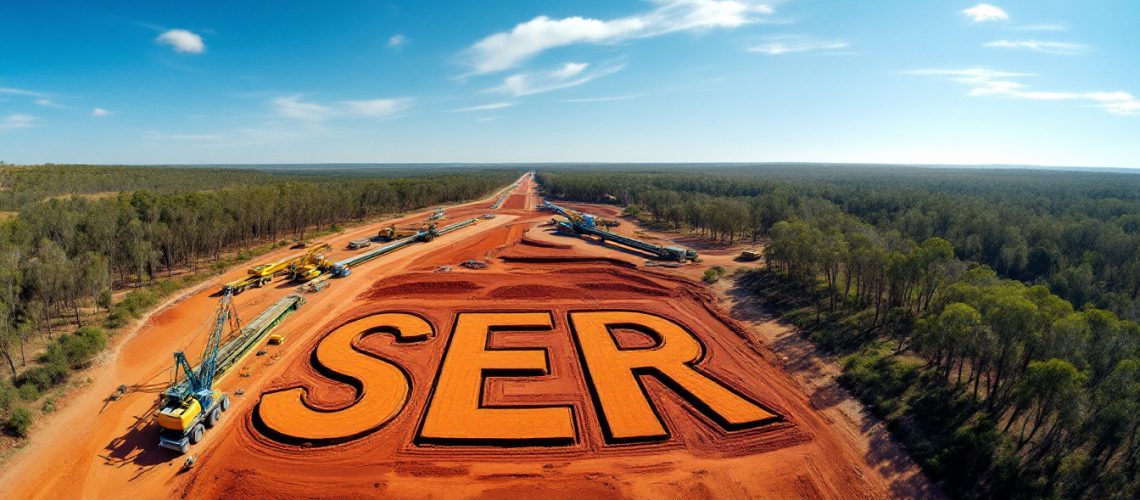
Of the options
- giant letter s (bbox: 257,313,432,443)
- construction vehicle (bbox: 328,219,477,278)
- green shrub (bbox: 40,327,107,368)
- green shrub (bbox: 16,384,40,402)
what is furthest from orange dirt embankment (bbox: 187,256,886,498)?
construction vehicle (bbox: 328,219,477,278)

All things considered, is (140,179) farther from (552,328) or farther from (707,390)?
(707,390)

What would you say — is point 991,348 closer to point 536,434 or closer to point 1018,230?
point 536,434

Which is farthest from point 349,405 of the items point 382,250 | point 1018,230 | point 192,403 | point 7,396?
point 1018,230

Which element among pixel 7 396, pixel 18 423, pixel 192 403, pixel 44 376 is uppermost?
pixel 192 403

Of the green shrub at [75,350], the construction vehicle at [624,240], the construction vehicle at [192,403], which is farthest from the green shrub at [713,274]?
the green shrub at [75,350]

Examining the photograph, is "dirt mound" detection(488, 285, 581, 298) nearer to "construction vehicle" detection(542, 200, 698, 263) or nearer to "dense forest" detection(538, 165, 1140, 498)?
"construction vehicle" detection(542, 200, 698, 263)

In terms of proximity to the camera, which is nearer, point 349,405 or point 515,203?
point 349,405

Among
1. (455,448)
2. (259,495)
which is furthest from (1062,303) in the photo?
(259,495)
